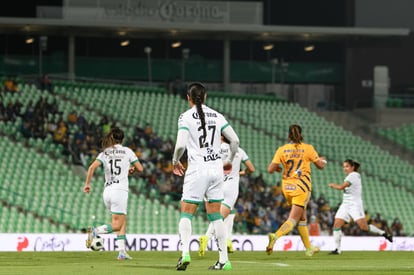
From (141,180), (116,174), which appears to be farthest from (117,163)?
(141,180)

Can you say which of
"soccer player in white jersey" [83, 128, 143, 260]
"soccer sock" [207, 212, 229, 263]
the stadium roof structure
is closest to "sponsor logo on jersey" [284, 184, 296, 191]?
"soccer player in white jersey" [83, 128, 143, 260]

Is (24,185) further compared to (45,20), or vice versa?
(45,20)

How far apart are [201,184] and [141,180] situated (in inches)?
999

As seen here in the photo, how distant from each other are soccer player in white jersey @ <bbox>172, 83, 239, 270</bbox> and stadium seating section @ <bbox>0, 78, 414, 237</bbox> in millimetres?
19959

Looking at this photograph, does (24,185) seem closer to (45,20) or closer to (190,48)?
(45,20)

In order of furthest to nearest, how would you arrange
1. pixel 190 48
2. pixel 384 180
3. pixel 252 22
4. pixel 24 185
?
pixel 190 48
pixel 252 22
pixel 384 180
pixel 24 185

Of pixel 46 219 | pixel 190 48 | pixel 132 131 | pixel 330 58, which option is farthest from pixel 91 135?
pixel 330 58

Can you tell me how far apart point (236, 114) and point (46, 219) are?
17278 mm

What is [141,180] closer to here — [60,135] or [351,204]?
[60,135]

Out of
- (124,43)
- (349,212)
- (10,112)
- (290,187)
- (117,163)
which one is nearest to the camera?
(117,163)

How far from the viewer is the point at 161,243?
33406 mm

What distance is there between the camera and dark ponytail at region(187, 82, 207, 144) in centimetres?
1631

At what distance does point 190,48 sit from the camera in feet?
191

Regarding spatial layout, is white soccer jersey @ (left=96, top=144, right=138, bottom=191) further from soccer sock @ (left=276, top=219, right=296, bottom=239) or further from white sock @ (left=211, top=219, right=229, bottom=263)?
white sock @ (left=211, top=219, right=229, bottom=263)
